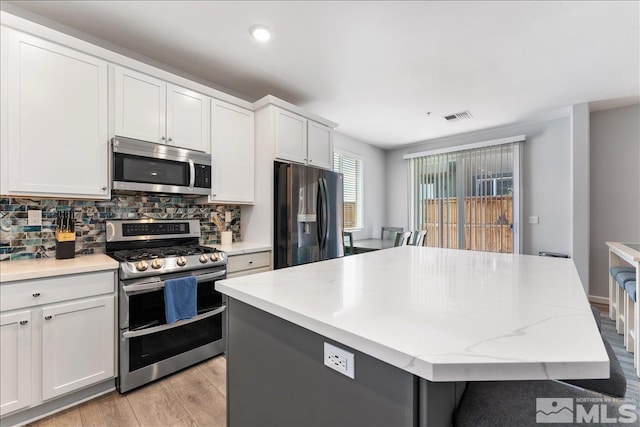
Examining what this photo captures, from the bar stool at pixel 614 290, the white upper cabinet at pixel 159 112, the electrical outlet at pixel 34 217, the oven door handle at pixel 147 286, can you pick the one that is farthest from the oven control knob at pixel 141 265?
the bar stool at pixel 614 290

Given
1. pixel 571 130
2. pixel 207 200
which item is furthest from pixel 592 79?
pixel 207 200

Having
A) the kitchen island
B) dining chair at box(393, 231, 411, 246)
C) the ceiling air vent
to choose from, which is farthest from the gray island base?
the ceiling air vent

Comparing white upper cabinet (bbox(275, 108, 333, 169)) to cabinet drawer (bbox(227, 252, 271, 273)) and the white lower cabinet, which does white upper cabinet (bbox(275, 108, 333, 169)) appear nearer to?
cabinet drawer (bbox(227, 252, 271, 273))

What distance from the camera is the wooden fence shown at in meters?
4.47

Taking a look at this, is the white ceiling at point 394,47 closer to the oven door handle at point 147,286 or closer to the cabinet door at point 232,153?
the cabinet door at point 232,153

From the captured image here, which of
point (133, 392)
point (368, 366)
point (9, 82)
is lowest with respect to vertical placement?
point (133, 392)

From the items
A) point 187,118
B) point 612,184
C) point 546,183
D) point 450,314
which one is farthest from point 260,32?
point 612,184

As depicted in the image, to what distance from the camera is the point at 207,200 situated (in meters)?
2.65

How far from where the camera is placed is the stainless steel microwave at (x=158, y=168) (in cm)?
206

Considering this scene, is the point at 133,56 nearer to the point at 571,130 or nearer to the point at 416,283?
the point at 416,283

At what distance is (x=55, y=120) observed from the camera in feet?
6.04

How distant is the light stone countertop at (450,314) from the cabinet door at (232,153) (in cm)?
157

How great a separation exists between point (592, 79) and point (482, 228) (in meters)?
2.42

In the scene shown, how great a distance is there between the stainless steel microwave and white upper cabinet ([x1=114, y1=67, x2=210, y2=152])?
3.3 inches
